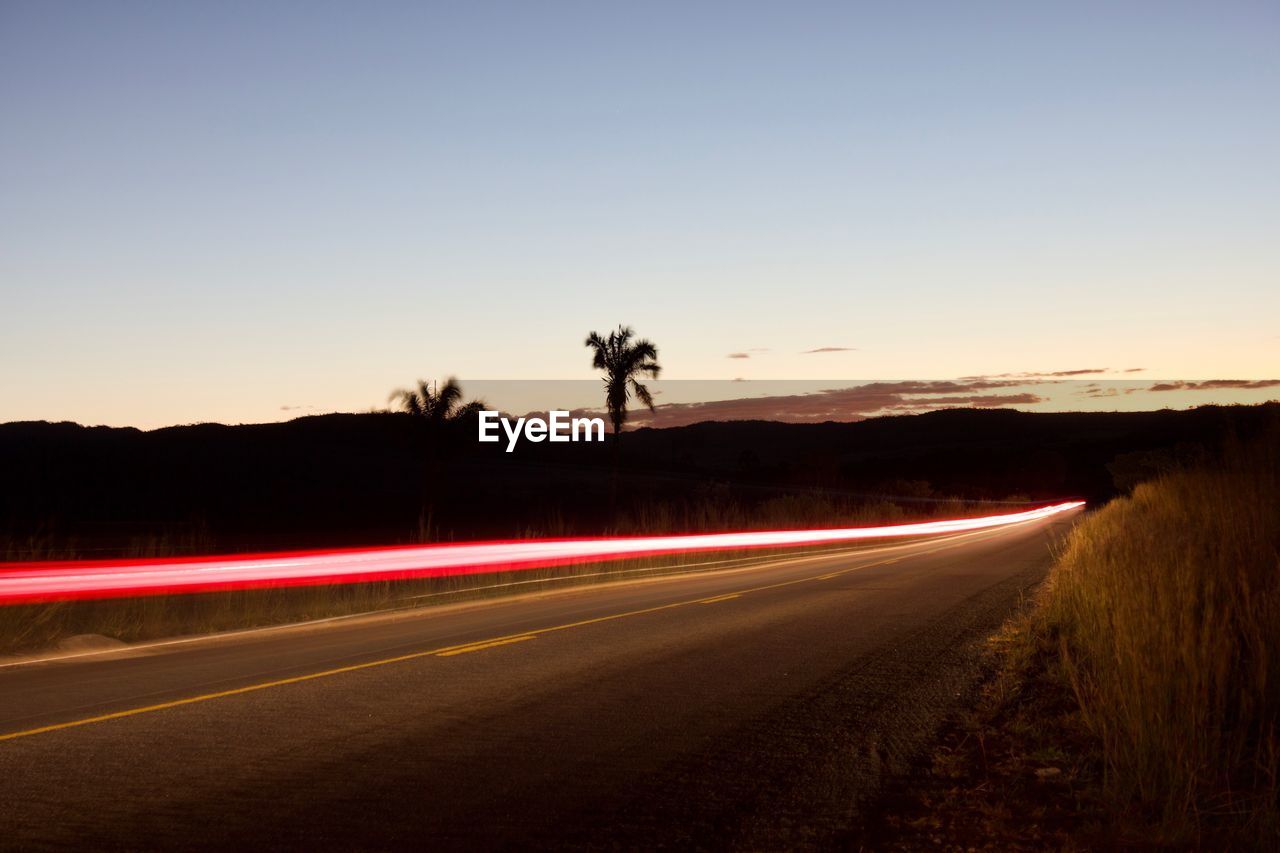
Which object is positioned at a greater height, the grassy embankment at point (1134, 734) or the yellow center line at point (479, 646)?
the grassy embankment at point (1134, 734)

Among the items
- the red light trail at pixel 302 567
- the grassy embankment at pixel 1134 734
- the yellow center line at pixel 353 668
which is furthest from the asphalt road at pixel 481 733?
the red light trail at pixel 302 567

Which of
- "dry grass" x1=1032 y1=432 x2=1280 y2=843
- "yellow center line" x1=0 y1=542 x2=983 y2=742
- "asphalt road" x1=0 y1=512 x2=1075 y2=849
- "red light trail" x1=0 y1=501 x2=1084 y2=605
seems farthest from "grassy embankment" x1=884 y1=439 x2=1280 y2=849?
Result: "red light trail" x1=0 y1=501 x2=1084 y2=605

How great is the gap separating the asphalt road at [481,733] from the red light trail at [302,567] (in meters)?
2.24

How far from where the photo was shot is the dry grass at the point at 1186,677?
572 cm

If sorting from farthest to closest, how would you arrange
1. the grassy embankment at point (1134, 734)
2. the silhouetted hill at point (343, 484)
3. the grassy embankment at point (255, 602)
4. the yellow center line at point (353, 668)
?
the silhouetted hill at point (343, 484) → the grassy embankment at point (255, 602) → the yellow center line at point (353, 668) → the grassy embankment at point (1134, 734)

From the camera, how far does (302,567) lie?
18.6 metres

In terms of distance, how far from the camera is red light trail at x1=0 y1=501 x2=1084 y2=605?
46.4 ft

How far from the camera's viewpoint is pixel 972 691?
32.2 ft

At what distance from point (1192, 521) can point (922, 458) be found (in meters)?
171

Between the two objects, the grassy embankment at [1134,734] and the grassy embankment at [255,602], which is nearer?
the grassy embankment at [1134,734]

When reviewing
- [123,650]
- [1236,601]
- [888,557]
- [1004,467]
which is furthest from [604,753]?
[1004,467]

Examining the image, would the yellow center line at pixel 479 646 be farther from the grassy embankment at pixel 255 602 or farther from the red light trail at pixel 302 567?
the red light trail at pixel 302 567

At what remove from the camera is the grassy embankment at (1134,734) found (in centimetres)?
557

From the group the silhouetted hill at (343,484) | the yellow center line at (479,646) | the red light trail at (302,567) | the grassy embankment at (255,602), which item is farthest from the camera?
the silhouetted hill at (343,484)
